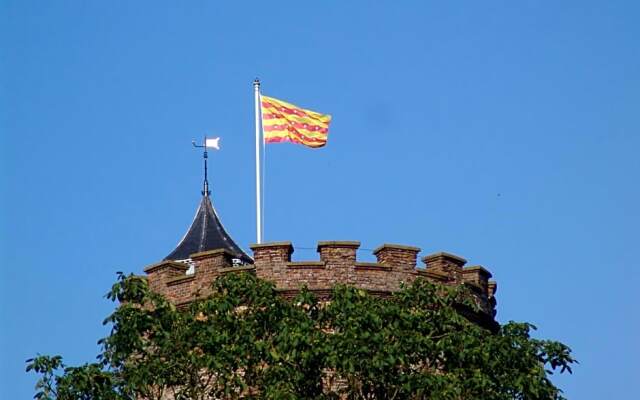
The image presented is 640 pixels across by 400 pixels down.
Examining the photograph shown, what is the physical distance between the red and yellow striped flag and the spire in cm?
756

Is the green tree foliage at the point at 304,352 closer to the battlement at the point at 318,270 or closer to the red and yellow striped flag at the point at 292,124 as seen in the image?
the battlement at the point at 318,270

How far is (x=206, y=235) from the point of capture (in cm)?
4853

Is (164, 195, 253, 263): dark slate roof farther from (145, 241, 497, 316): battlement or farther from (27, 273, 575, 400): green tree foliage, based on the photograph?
(27, 273, 575, 400): green tree foliage

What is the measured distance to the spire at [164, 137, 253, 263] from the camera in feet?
156

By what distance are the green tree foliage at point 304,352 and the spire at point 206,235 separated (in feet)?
56.1

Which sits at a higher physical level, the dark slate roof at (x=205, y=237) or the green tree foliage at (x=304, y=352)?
the dark slate roof at (x=205, y=237)

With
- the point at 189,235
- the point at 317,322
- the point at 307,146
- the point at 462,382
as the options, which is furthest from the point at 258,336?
the point at 189,235

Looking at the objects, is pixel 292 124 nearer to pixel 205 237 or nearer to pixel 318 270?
pixel 318 270

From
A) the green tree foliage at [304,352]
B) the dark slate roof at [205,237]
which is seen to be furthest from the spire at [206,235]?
the green tree foliage at [304,352]

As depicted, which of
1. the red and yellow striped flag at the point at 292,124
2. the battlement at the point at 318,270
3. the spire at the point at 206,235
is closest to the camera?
the battlement at the point at 318,270

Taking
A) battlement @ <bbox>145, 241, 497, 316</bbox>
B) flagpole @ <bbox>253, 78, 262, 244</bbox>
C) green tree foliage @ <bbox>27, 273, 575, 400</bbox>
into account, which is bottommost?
green tree foliage @ <bbox>27, 273, 575, 400</bbox>

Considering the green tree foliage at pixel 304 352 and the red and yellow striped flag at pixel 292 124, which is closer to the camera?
the green tree foliage at pixel 304 352

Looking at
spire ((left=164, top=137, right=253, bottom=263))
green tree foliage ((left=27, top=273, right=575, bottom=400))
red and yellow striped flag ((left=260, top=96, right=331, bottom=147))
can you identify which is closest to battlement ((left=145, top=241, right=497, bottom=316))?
green tree foliage ((left=27, top=273, right=575, bottom=400))

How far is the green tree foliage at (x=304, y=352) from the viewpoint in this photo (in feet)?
91.9
